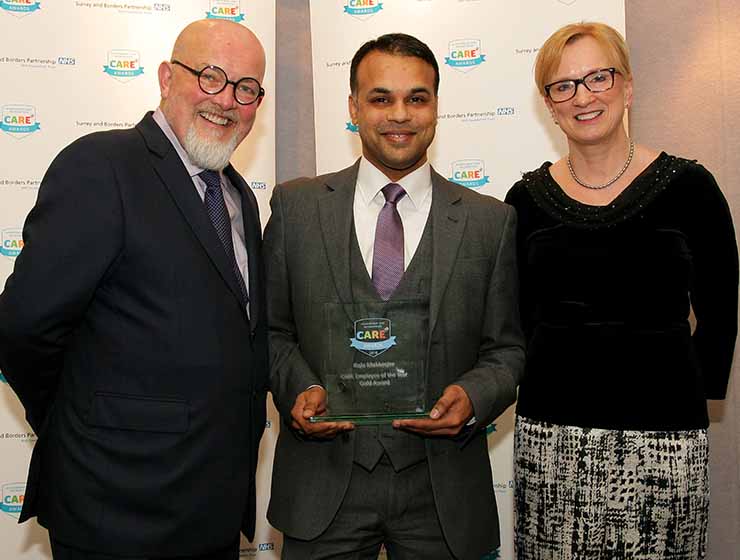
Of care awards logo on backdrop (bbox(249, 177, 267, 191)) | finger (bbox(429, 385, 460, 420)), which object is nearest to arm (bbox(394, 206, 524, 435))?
finger (bbox(429, 385, 460, 420))

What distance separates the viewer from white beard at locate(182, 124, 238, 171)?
2.43 metres

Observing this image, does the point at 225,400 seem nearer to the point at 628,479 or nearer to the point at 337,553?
the point at 337,553

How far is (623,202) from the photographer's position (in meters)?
2.59

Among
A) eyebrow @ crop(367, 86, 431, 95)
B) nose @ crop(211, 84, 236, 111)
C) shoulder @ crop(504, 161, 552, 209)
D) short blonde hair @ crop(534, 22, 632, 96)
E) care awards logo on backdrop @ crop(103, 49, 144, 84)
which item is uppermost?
care awards logo on backdrop @ crop(103, 49, 144, 84)

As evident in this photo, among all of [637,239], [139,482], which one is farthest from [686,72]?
[139,482]

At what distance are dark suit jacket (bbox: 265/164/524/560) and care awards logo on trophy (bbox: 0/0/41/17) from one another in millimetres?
2325

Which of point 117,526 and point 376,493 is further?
point 376,493

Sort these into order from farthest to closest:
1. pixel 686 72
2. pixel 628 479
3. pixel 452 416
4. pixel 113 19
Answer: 1. pixel 686 72
2. pixel 113 19
3. pixel 628 479
4. pixel 452 416

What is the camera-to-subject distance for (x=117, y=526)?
214 cm

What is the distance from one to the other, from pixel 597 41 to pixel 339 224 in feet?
3.55

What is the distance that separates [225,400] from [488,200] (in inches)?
45.0

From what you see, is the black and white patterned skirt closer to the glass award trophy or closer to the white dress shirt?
the glass award trophy

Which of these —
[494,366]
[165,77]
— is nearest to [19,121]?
[165,77]

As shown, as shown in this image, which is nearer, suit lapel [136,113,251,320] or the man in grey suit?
suit lapel [136,113,251,320]
